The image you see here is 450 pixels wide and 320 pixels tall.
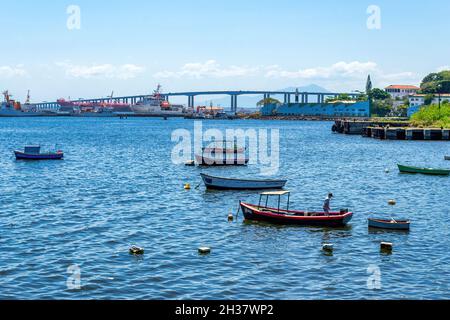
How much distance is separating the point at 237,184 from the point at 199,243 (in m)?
21.2

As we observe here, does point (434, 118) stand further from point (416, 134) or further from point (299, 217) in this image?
point (299, 217)

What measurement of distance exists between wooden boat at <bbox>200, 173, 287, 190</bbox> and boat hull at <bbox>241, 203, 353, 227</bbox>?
14.8m

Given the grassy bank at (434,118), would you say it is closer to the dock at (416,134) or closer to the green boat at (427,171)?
the dock at (416,134)

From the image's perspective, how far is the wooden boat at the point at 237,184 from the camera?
5209 cm

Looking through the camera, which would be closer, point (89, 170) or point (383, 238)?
point (383, 238)

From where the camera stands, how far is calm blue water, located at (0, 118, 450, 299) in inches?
936

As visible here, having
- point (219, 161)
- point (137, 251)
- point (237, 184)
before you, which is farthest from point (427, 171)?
point (137, 251)

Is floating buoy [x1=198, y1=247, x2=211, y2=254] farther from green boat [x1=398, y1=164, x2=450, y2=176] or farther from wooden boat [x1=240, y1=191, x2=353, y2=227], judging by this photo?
green boat [x1=398, y1=164, x2=450, y2=176]

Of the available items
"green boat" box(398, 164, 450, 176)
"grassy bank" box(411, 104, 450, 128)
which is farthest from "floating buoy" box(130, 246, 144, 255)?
"grassy bank" box(411, 104, 450, 128)

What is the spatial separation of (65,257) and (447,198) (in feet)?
113
